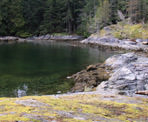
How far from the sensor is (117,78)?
64.5 ft

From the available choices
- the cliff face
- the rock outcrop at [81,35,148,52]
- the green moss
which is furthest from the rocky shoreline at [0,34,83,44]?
the cliff face

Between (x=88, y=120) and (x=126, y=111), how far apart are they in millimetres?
2721

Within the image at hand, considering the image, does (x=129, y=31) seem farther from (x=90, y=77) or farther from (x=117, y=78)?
(x=117, y=78)

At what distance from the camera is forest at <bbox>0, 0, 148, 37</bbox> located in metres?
71.9

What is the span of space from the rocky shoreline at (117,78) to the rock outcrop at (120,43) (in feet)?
57.5

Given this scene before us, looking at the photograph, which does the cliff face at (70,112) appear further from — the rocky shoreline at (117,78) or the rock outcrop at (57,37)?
the rock outcrop at (57,37)

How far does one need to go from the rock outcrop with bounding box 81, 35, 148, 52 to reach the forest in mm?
9437

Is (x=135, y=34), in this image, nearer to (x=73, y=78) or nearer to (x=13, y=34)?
(x=73, y=78)

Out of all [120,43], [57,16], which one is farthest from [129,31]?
[57,16]

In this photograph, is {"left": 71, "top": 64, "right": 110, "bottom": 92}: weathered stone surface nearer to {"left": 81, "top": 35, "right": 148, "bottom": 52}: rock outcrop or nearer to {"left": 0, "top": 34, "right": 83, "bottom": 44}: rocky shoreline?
{"left": 81, "top": 35, "right": 148, "bottom": 52}: rock outcrop

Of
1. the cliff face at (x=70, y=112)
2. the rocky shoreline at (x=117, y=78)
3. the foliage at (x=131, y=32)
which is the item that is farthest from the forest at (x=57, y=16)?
the cliff face at (x=70, y=112)

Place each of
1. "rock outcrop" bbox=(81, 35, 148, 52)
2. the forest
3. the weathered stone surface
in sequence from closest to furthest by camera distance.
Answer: the weathered stone surface < "rock outcrop" bbox=(81, 35, 148, 52) < the forest

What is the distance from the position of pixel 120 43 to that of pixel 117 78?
3495 cm

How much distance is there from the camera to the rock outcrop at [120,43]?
47.0 meters
